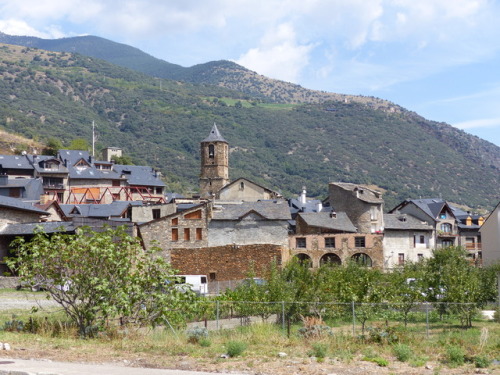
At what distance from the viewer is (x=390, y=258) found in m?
68.0

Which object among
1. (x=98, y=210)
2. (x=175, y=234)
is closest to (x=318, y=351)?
(x=175, y=234)

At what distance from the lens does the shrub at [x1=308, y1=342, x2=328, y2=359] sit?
66.4 feet

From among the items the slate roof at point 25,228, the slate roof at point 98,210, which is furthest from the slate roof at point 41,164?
the slate roof at point 25,228

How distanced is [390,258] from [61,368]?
5408 cm

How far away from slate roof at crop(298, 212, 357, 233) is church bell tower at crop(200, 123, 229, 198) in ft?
101

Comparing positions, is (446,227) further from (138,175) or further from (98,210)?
(138,175)

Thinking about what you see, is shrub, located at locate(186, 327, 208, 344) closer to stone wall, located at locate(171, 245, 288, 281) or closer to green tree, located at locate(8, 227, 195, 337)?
green tree, located at locate(8, 227, 195, 337)

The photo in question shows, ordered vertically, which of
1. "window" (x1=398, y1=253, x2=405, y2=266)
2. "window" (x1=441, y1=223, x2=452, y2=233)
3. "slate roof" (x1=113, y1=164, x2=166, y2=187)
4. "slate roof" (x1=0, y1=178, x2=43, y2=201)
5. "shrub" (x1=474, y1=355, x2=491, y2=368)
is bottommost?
"shrub" (x1=474, y1=355, x2=491, y2=368)

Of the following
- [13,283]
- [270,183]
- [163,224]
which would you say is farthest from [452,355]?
[270,183]

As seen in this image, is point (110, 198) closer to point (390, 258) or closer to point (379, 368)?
point (390, 258)

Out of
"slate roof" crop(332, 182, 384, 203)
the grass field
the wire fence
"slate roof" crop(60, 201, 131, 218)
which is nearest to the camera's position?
the grass field

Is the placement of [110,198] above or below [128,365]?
above

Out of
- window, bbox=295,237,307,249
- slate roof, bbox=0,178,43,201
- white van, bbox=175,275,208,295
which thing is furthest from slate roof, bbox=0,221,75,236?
slate roof, bbox=0,178,43,201

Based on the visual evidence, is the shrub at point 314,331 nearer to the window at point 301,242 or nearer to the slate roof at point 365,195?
the window at point 301,242
